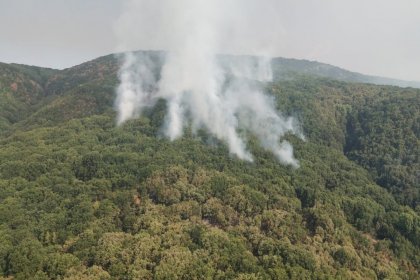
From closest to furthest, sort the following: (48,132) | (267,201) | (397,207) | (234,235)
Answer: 1. (234,235)
2. (267,201)
3. (397,207)
4. (48,132)

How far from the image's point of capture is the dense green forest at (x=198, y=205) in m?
91.3

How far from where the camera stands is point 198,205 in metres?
112

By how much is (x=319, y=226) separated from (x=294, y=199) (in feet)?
45.2

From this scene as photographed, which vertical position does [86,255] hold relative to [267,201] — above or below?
below

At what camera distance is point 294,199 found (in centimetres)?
12412

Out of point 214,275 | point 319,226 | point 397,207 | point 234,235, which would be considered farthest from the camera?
point 397,207

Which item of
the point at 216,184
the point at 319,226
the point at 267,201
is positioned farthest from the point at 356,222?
the point at 216,184

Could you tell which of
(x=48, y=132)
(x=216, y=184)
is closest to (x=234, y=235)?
(x=216, y=184)

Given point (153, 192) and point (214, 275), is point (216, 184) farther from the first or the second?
point (214, 275)

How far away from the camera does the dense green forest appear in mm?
91312

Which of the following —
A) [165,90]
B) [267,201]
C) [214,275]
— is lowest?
[214,275]

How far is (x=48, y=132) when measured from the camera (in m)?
162

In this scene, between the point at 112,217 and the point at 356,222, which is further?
the point at 356,222

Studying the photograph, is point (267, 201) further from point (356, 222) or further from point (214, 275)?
point (214, 275)
